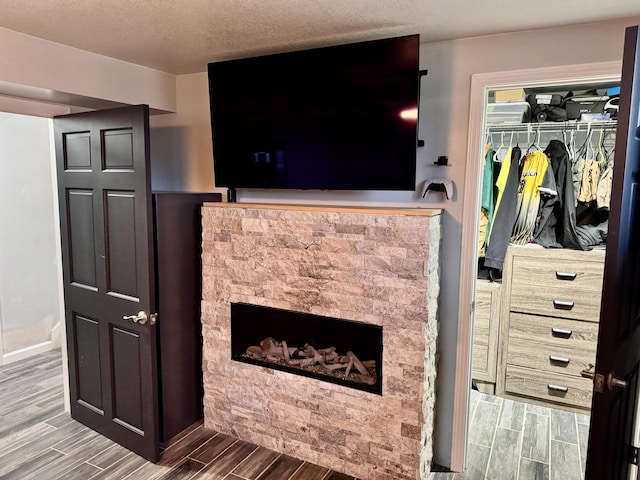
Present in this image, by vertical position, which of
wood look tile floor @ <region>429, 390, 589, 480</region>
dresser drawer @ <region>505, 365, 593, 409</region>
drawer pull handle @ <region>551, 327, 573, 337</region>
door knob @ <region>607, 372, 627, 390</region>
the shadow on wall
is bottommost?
wood look tile floor @ <region>429, 390, 589, 480</region>

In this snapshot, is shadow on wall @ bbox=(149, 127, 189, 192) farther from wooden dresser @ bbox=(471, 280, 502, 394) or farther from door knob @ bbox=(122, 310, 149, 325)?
wooden dresser @ bbox=(471, 280, 502, 394)

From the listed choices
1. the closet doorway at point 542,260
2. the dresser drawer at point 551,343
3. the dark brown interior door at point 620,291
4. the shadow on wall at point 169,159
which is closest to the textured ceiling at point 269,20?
the dark brown interior door at point 620,291

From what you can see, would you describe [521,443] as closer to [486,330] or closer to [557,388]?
[557,388]

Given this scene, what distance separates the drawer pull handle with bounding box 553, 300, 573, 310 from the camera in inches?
126

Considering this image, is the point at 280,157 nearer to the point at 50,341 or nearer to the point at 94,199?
the point at 94,199

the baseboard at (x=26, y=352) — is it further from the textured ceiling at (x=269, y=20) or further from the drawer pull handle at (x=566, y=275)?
the drawer pull handle at (x=566, y=275)

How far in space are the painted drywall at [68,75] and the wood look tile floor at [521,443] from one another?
2838 millimetres

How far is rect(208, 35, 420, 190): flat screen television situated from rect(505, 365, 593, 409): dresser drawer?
2.00 metres

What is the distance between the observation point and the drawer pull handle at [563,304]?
320cm

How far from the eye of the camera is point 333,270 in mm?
2422

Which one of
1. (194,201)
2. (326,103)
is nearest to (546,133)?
(326,103)

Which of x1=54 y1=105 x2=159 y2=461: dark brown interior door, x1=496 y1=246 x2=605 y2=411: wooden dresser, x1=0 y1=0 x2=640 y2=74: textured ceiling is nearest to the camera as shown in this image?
x1=0 y1=0 x2=640 y2=74: textured ceiling

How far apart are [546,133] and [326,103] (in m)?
1.97

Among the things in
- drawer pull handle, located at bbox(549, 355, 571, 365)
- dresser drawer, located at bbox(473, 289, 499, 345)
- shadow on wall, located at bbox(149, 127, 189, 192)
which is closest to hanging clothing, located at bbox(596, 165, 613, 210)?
dresser drawer, located at bbox(473, 289, 499, 345)
